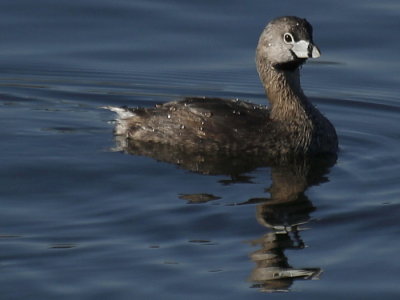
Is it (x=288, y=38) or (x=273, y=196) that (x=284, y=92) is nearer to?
(x=288, y=38)

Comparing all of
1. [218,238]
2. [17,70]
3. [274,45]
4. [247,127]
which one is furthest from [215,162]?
[17,70]

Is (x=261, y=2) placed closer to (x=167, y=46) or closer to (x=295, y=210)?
(x=167, y=46)

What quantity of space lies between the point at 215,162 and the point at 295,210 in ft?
6.32

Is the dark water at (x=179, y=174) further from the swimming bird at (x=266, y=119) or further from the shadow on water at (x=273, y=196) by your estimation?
the swimming bird at (x=266, y=119)

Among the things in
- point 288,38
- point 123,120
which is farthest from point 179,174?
point 288,38

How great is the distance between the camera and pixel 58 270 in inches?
450

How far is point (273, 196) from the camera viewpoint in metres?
13.9

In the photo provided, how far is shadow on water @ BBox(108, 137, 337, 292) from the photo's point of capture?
11758 mm

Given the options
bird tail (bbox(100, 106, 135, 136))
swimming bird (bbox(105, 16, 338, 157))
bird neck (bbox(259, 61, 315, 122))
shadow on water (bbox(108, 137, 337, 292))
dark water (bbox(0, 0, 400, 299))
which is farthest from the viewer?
bird tail (bbox(100, 106, 135, 136))

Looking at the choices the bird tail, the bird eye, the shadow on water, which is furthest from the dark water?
the bird eye

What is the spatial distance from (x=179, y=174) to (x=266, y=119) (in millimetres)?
1544

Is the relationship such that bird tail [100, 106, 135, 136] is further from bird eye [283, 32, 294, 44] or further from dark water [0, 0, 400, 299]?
bird eye [283, 32, 294, 44]

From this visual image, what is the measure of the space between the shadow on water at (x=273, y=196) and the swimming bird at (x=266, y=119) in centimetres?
13

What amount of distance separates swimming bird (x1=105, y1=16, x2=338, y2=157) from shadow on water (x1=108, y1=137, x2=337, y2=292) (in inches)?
5.0
